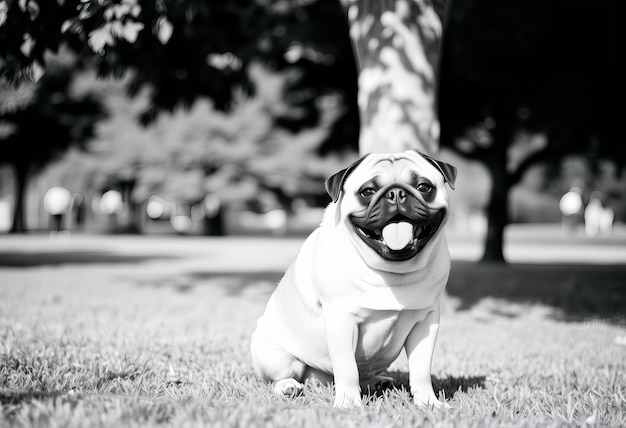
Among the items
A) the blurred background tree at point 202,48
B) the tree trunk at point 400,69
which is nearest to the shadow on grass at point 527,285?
the tree trunk at point 400,69

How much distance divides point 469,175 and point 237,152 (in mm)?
20717

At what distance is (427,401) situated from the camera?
338cm

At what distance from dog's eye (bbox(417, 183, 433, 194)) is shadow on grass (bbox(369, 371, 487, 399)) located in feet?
4.26

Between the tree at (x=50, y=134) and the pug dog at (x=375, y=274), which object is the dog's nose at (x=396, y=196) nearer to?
the pug dog at (x=375, y=274)

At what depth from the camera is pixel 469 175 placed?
47.0 meters

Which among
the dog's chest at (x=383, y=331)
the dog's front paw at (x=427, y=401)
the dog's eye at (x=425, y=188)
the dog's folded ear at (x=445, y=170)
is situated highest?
the dog's folded ear at (x=445, y=170)

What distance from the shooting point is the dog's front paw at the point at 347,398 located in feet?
10.6

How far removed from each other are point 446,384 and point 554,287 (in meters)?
7.75

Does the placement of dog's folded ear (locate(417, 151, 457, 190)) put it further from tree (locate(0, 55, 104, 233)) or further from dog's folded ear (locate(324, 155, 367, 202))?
tree (locate(0, 55, 104, 233))

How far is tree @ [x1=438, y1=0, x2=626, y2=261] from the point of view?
977cm

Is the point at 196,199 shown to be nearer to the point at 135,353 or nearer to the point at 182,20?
the point at 182,20

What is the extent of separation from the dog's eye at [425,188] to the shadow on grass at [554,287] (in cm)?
554

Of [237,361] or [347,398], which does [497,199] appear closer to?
[237,361]

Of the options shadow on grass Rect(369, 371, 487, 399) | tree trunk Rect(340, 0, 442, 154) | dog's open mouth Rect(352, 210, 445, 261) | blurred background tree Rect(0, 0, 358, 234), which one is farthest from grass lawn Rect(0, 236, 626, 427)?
blurred background tree Rect(0, 0, 358, 234)
